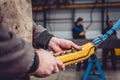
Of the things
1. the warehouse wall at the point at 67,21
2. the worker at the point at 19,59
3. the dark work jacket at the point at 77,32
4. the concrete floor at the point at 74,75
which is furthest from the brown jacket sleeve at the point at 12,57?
the warehouse wall at the point at 67,21

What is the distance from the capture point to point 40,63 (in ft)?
3.44

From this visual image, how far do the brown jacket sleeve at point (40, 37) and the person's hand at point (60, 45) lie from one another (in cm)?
4

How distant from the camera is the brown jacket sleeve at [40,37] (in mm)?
1638

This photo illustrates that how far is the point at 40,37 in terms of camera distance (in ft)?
5.44

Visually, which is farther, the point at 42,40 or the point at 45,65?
the point at 42,40

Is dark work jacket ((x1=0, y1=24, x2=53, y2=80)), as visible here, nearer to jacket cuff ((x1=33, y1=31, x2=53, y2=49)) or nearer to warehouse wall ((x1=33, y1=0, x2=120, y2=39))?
jacket cuff ((x1=33, y1=31, x2=53, y2=49))

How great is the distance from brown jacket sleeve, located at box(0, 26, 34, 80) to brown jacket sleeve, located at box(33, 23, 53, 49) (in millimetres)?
662

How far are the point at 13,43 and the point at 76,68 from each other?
259 inches

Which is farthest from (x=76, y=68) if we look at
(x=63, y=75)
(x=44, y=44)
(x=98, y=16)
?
(x=44, y=44)

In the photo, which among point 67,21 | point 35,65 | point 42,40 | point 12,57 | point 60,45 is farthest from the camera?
point 67,21

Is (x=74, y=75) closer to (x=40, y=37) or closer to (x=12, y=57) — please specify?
(x=40, y=37)

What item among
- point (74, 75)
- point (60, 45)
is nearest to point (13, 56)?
point (60, 45)

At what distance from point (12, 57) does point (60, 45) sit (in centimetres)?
87

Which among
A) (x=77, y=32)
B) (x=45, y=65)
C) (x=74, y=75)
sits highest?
(x=45, y=65)
